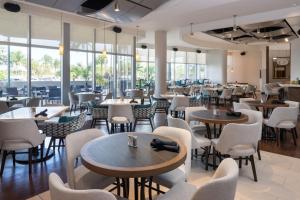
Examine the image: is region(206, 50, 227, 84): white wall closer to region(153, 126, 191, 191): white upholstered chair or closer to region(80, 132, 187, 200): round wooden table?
region(153, 126, 191, 191): white upholstered chair

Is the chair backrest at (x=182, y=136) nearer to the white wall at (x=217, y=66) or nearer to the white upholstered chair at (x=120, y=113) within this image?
the white upholstered chair at (x=120, y=113)

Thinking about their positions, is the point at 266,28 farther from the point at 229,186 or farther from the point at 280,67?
the point at 280,67

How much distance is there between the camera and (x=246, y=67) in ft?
68.9

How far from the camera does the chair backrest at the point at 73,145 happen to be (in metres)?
2.29

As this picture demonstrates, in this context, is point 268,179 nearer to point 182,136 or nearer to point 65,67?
point 182,136

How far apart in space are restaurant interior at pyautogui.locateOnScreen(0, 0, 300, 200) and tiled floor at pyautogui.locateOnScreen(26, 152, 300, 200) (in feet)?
0.05

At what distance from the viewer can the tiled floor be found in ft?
10.1

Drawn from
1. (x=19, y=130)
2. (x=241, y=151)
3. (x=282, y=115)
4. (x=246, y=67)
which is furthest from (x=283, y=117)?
(x=246, y=67)

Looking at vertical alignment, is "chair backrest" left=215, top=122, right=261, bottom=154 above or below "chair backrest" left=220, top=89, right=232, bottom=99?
below

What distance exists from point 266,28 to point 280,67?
39.8ft

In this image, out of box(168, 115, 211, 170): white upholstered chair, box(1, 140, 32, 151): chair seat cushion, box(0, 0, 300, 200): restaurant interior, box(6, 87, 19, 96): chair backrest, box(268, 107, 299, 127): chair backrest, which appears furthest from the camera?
box(6, 87, 19, 96): chair backrest

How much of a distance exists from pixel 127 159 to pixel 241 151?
1930mm

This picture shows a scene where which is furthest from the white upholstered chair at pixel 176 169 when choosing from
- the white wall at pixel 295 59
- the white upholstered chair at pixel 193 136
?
the white wall at pixel 295 59

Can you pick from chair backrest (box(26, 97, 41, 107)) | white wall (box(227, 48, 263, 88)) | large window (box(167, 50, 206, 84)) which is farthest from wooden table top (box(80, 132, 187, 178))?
white wall (box(227, 48, 263, 88))
